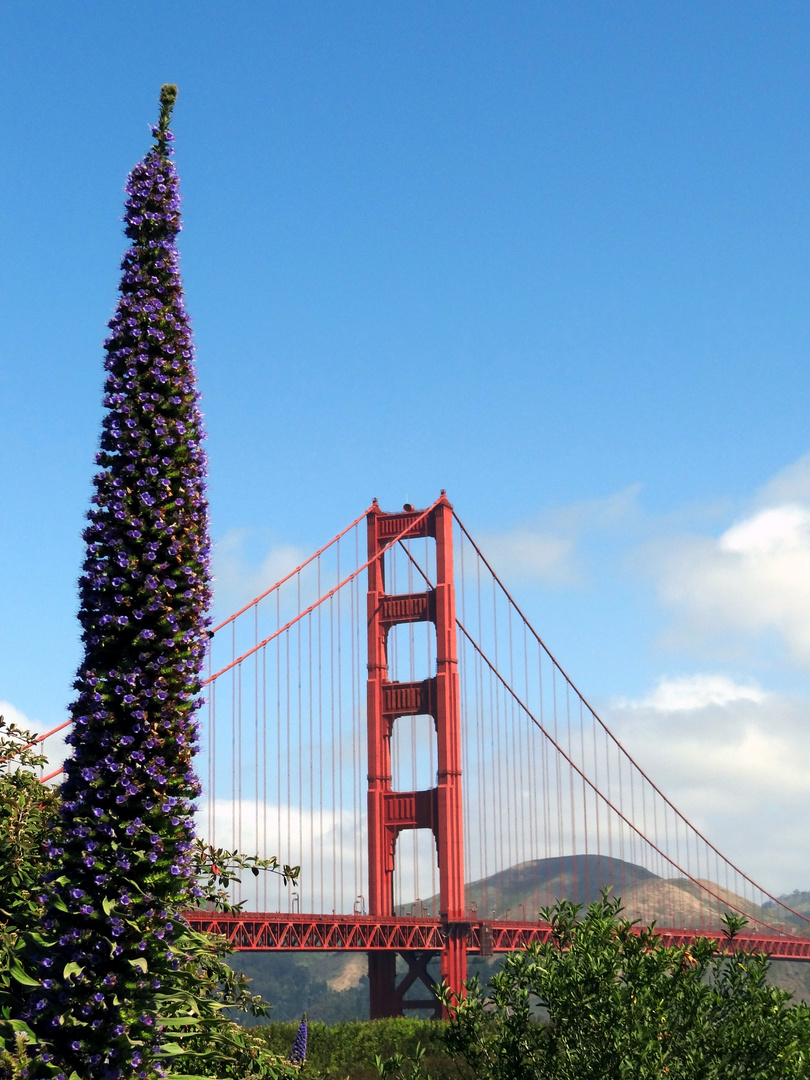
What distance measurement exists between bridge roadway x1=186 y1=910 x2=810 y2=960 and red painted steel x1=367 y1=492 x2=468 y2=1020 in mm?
667

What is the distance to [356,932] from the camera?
6694 centimetres

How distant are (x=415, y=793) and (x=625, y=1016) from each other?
2225 inches

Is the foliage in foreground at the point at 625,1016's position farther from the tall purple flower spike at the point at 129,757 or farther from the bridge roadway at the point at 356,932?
the bridge roadway at the point at 356,932

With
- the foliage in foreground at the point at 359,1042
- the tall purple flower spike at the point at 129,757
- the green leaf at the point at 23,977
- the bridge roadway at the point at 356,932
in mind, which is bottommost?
the foliage in foreground at the point at 359,1042

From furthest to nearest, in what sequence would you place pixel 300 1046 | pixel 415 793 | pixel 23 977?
pixel 415 793
pixel 300 1046
pixel 23 977

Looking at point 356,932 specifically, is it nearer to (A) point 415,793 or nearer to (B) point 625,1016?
(A) point 415,793

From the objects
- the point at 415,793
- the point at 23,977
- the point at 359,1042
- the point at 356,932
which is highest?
the point at 415,793

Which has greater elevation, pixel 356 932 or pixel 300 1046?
pixel 300 1046

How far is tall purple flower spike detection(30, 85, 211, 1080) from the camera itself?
13320 mm

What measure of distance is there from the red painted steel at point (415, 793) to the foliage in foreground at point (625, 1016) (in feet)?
163

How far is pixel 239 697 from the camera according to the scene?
7306cm

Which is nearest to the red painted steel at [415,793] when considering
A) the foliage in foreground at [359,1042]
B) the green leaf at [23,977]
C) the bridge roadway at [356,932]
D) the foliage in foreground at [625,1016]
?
the bridge roadway at [356,932]

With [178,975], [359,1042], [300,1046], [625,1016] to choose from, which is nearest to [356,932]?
[359,1042]

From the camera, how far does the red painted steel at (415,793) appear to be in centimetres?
7269
